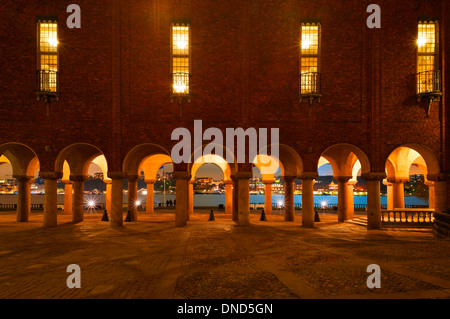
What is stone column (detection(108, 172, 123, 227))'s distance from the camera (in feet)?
57.4

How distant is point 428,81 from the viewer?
17734 mm

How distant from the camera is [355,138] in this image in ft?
58.6

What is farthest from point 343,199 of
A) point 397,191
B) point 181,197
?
point 181,197

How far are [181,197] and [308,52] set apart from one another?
12.4 m

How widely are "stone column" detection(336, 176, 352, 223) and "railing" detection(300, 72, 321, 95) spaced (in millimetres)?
7628

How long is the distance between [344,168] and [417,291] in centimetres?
1640

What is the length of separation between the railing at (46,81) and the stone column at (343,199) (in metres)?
20.8

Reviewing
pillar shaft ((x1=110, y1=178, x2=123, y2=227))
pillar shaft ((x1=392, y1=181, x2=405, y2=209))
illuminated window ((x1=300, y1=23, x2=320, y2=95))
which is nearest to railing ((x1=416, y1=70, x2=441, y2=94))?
illuminated window ((x1=300, y1=23, x2=320, y2=95))

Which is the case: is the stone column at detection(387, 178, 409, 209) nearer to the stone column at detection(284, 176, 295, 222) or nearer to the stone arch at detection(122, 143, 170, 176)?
the stone column at detection(284, 176, 295, 222)

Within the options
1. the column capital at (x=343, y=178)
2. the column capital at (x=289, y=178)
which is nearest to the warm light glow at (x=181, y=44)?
the column capital at (x=289, y=178)

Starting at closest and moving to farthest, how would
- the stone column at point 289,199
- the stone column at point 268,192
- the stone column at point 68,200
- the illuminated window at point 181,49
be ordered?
the illuminated window at point 181,49
the stone column at point 289,199
the stone column at point 68,200
the stone column at point 268,192

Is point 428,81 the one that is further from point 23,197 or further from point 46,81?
point 23,197

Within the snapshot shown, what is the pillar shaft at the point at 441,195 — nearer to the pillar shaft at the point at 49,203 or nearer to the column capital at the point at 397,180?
the column capital at the point at 397,180

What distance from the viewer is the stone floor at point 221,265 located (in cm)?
639
